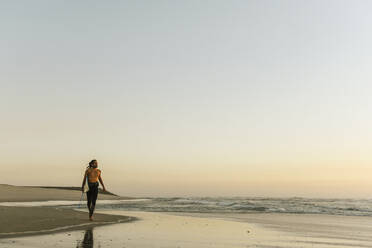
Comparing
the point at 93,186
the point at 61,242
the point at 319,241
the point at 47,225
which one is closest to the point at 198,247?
the point at 61,242

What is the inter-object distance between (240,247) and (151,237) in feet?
9.05

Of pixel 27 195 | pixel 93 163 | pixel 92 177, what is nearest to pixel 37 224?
pixel 92 177

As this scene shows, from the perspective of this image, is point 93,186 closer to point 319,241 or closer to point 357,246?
point 319,241

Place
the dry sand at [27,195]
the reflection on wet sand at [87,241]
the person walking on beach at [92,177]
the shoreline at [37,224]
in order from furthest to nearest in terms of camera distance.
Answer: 1. the dry sand at [27,195]
2. the person walking on beach at [92,177]
3. the shoreline at [37,224]
4. the reflection on wet sand at [87,241]

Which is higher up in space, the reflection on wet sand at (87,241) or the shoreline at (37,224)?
the shoreline at (37,224)

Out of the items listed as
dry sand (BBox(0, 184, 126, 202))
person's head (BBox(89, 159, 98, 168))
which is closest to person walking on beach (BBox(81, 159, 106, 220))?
person's head (BBox(89, 159, 98, 168))

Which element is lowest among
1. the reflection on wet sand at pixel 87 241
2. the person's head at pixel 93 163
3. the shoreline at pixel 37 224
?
the reflection on wet sand at pixel 87 241

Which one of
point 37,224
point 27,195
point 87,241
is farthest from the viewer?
point 27,195

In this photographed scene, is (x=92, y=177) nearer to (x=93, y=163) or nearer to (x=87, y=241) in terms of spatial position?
(x=93, y=163)

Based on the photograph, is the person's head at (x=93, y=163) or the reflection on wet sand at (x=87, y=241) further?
the person's head at (x=93, y=163)

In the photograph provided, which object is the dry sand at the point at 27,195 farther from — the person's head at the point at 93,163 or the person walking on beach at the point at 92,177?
the person's head at the point at 93,163

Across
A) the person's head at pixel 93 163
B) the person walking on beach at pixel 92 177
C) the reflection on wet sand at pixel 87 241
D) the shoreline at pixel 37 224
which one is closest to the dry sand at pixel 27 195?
the person walking on beach at pixel 92 177

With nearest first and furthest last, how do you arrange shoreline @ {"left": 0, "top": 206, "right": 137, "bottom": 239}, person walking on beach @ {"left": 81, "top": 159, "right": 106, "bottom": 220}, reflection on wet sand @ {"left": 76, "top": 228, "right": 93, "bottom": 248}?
reflection on wet sand @ {"left": 76, "top": 228, "right": 93, "bottom": 248} → shoreline @ {"left": 0, "top": 206, "right": 137, "bottom": 239} → person walking on beach @ {"left": 81, "top": 159, "right": 106, "bottom": 220}

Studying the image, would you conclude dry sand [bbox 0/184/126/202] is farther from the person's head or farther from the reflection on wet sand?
the reflection on wet sand
